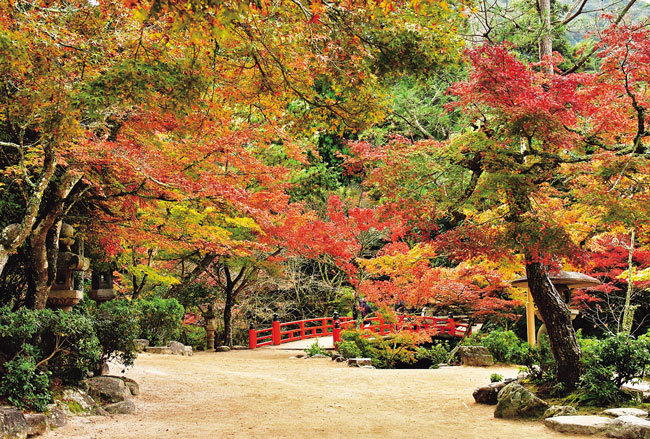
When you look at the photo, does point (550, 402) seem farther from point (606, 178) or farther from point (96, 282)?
point (96, 282)

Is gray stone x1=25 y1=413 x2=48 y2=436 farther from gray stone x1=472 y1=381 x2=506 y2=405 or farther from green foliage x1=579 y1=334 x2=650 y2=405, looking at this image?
green foliage x1=579 y1=334 x2=650 y2=405

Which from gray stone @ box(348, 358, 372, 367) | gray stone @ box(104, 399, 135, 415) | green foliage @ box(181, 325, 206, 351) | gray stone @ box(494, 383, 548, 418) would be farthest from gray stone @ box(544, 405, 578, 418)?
green foliage @ box(181, 325, 206, 351)

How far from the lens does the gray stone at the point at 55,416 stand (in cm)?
521

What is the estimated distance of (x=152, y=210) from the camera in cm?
960

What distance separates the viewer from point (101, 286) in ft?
28.1

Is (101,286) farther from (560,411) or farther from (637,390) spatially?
(637,390)

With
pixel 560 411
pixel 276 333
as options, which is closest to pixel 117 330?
pixel 560 411

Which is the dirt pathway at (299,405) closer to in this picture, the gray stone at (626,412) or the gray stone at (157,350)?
the gray stone at (626,412)

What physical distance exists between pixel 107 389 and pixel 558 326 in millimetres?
5885

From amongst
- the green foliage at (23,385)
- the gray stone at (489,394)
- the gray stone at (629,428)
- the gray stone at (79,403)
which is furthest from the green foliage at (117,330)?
the gray stone at (629,428)

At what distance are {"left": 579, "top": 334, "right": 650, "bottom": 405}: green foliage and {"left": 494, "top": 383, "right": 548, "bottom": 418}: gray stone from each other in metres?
0.52

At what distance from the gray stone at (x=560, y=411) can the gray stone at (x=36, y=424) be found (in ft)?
17.7

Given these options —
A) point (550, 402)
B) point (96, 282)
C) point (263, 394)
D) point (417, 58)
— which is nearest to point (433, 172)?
point (417, 58)

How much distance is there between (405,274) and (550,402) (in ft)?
18.4
